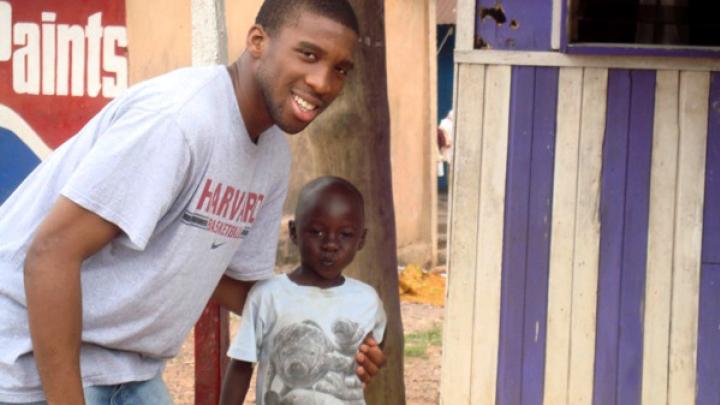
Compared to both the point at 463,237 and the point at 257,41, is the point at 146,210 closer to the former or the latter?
the point at 257,41

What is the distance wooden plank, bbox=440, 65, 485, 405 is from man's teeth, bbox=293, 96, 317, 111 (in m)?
1.76

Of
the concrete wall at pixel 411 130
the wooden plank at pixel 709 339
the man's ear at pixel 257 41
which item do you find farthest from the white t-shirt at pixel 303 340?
the concrete wall at pixel 411 130

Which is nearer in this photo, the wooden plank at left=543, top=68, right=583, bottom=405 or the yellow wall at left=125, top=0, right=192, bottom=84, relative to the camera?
the wooden plank at left=543, top=68, right=583, bottom=405

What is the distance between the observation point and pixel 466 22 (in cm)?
446

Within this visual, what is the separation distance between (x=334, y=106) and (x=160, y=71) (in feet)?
15.7

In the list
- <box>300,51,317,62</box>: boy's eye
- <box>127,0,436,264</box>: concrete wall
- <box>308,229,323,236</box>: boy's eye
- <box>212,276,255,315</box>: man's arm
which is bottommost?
<box>127,0,436,264</box>: concrete wall

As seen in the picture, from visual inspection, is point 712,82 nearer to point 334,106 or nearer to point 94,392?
point 334,106

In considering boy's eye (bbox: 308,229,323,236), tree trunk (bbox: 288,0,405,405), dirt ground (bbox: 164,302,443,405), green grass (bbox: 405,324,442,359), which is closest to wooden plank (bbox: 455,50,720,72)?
tree trunk (bbox: 288,0,405,405)

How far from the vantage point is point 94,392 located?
2.83 meters

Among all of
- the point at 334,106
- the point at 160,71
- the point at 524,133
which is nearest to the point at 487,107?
the point at 524,133

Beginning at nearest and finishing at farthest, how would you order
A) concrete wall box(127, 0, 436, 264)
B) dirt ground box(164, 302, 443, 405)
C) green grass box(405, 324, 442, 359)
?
dirt ground box(164, 302, 443, 405), green grass box(405, 324, 442, 359), concrete wall box(127, 0, 436, 264)

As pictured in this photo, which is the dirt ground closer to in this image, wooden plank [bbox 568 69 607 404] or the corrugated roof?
wooden plank [bbox 568 69 607 404]

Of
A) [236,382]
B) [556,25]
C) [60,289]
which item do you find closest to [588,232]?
[556,25]

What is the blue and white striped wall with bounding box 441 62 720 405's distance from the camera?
4.41 meters
